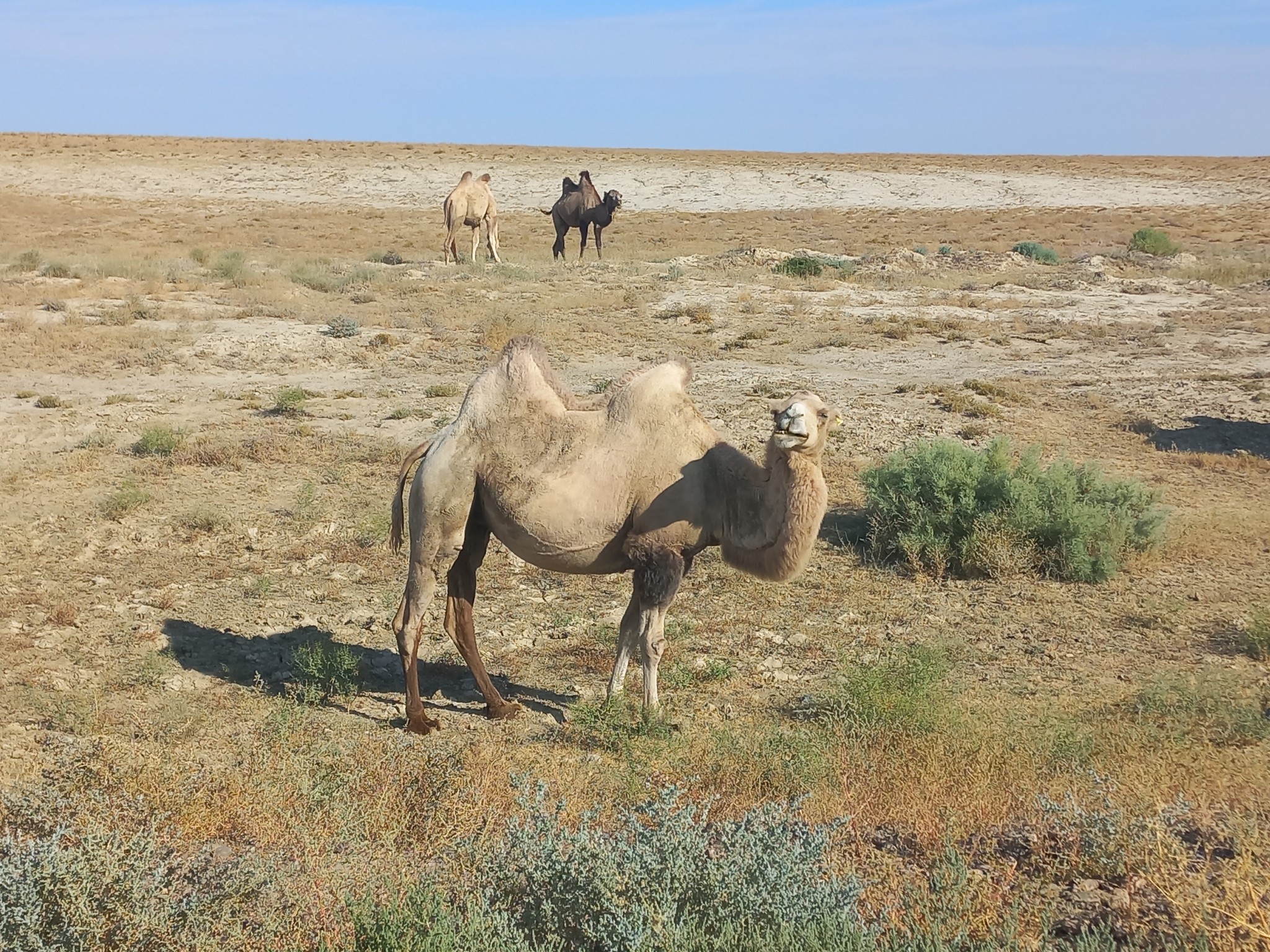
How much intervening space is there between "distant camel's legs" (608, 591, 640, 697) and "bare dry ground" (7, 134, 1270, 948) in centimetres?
29

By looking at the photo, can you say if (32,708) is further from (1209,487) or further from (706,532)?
(1209,487)

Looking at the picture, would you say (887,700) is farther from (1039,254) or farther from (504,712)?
(1039,254)

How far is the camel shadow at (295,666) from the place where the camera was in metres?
7.02

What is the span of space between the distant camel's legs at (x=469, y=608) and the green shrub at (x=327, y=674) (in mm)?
701

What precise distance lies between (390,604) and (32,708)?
2.66 m

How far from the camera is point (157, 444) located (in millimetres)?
12109

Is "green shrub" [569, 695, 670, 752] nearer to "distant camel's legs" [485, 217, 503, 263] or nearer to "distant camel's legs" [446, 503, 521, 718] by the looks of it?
"distant camel's legs" [446, 503, 521, 718]

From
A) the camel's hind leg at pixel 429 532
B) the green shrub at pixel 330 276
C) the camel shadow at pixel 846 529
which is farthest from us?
the green shrub at pixel 330 276

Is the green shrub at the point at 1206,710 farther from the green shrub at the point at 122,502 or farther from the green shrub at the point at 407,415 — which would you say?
the green shrub at the point at 407,415

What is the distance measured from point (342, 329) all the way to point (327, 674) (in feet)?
41.4

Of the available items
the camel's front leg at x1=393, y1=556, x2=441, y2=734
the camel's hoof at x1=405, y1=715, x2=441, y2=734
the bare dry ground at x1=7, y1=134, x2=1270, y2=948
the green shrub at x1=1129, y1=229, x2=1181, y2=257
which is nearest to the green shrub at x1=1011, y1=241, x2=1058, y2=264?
the green shrub at x1=1129, y1=229, x2=1181, y2=257

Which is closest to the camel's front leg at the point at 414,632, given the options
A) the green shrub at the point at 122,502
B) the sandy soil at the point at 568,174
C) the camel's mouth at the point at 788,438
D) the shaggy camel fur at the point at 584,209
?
the camel's mouth at the point at 788,438

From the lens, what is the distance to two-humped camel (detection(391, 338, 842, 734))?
6.29 meters

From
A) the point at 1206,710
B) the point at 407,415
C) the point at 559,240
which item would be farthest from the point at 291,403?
the point at 559,240
